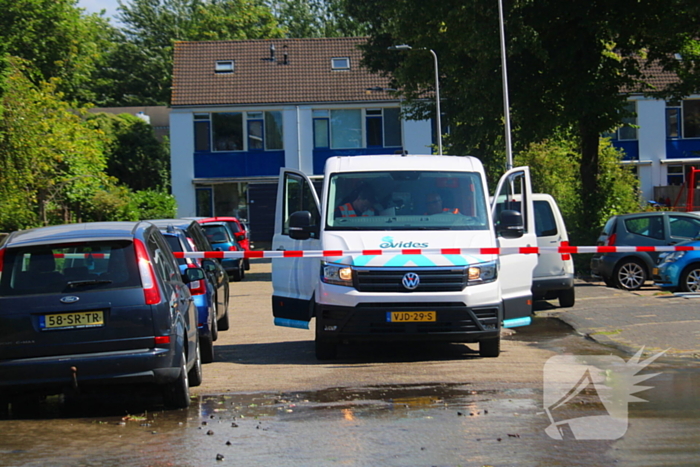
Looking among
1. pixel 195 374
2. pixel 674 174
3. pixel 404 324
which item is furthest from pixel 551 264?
pixel 674 174

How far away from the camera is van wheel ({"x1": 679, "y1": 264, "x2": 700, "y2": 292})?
58.1 feet

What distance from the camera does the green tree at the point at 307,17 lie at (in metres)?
77.5

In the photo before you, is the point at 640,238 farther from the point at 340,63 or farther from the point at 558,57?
the point at 340,63

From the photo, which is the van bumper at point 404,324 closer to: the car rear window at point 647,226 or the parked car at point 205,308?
the parked car at point 205,308

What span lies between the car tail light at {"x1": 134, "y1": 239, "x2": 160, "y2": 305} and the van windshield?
348 centimetres

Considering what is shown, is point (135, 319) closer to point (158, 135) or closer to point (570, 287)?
Result: point (570, 287)

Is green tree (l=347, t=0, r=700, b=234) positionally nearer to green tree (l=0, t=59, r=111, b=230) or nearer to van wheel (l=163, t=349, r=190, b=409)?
green tree (l=0, t=59, r=111, b=230)

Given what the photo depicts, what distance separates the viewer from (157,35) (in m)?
73.1

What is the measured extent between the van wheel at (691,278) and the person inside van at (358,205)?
8707 millimetres

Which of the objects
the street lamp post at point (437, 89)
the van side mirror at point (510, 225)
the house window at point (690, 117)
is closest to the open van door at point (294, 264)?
the van side mirror at point (510, 225)

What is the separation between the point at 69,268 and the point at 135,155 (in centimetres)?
4642

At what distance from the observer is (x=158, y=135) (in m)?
65.4

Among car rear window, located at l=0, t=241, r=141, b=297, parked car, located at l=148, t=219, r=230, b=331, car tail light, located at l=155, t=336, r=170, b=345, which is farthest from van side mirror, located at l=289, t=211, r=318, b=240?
car tail light, located at l=155, t=336, r=170, b=345

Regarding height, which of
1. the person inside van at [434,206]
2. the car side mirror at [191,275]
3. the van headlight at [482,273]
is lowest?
the van headlight at [482,273]
